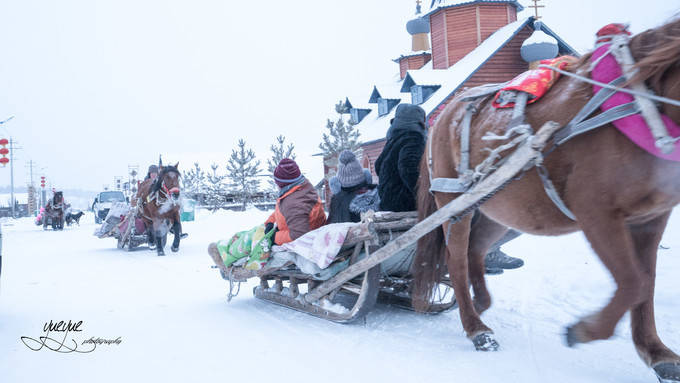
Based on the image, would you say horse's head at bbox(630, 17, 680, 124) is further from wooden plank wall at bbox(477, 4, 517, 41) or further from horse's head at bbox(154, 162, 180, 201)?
wooden plank wall at bbox(477, 4, 517, 41)

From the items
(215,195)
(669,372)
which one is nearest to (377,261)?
(669,372)

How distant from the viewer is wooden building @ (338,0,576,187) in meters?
20.8

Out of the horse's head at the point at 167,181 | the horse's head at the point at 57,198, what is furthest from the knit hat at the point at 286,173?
the horse's head at the point at 57,198

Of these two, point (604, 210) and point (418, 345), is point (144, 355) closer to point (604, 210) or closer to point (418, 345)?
point (418, 345)

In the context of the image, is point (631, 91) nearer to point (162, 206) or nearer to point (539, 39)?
point (162, 206)

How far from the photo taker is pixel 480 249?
3.82 m

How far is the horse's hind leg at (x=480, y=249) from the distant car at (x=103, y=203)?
1078 inches

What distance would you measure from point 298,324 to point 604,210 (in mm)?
2669

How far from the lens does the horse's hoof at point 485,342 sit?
3.07 m

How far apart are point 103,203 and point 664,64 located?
31121 mm

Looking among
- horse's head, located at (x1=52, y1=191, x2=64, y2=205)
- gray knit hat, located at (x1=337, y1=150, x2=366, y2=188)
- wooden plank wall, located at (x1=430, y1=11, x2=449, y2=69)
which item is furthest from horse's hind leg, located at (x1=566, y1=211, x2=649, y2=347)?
horse's head, located at (x1=52, y1=191, x2=64, y2=205)

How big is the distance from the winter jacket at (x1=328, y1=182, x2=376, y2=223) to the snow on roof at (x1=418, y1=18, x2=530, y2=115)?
15472 millimetres

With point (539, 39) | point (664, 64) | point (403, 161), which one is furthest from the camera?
point (539, 39)

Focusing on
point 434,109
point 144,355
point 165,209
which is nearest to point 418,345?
point 144,355
